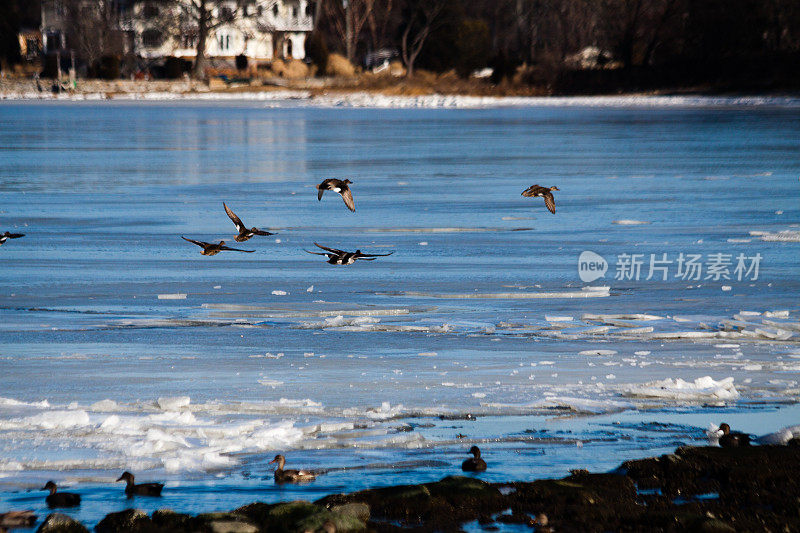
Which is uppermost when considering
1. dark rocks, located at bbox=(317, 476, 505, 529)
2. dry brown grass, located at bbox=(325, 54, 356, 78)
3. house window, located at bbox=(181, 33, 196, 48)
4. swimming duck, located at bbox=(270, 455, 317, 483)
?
house window, located at bbox=(181, 33, 196, 48)

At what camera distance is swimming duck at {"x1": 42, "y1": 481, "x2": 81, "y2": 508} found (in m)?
5.02

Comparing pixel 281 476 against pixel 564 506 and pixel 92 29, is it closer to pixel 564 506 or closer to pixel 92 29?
pixel 564 506

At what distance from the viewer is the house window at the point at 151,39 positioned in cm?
6912

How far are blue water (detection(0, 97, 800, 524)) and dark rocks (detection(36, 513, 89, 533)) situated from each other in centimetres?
19

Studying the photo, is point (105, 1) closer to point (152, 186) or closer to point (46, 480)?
point (152, 186)

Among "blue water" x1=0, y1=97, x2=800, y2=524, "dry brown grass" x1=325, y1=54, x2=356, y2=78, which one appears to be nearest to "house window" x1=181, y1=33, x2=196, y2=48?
"dry brown grass" x1=325, y1=54, x2=356, y2=78

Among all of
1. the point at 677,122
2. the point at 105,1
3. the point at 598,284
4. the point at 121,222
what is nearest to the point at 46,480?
the point at 598,284

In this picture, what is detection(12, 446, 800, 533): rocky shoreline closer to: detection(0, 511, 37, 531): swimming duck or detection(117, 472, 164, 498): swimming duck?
detection(0, 511, 37, 531): swimming duck

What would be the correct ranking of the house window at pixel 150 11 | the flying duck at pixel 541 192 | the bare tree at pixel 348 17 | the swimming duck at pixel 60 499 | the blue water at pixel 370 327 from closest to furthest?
the swimming duck at pixel 60 499, the blue water at pixel 370 327, the flying duck at pixel 541 192, the house window at pixel 150 11, the bare tree at pixel 348 17

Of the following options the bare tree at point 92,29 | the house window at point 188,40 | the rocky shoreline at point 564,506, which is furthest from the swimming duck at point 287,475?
the house window at point 188,40

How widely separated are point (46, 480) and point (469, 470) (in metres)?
2.01

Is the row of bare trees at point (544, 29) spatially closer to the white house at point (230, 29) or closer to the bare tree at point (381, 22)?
the bare tree at point (381, 22)

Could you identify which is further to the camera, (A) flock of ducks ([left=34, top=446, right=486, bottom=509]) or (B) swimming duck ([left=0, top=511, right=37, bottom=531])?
(A) flock of ducks ([left=34, top=446, right=486, bottom=509])

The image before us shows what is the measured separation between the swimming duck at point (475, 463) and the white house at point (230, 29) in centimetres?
5771
